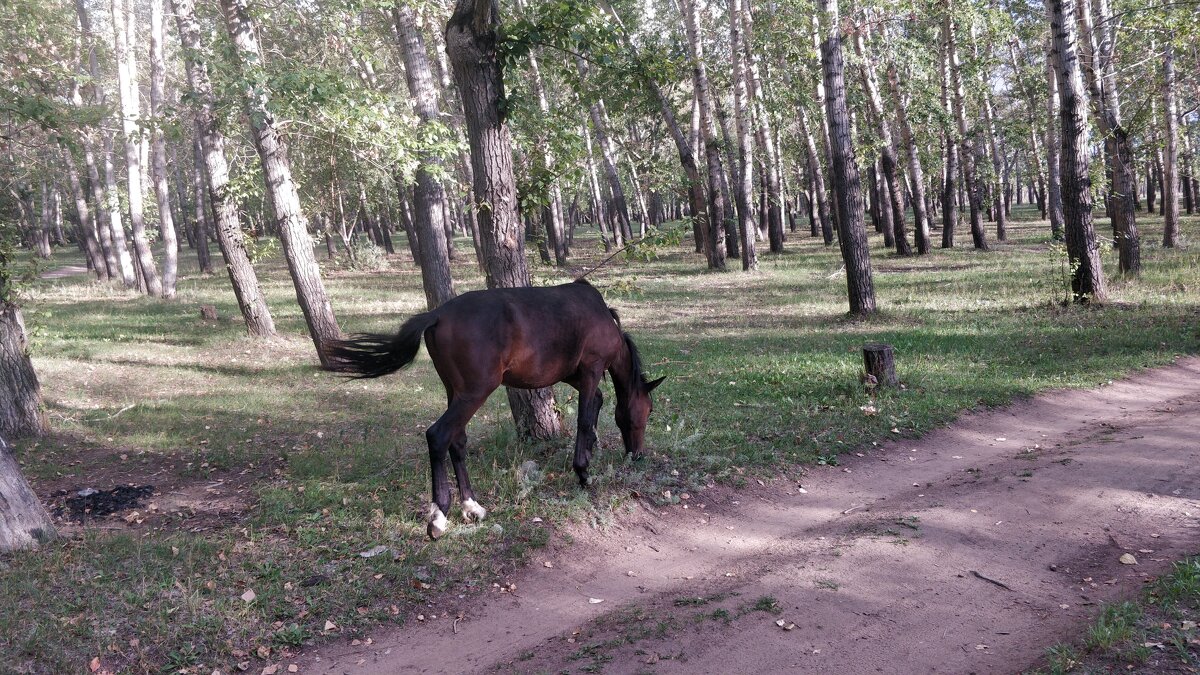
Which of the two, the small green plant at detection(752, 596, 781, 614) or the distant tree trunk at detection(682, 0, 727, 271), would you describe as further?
the distant tree trunk at detection(682, 0, 727, 271)

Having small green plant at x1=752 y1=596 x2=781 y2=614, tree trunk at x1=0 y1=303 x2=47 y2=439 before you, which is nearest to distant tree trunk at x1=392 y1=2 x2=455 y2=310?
tree trunk at x1=0 y1=303 x2=47 y2=439

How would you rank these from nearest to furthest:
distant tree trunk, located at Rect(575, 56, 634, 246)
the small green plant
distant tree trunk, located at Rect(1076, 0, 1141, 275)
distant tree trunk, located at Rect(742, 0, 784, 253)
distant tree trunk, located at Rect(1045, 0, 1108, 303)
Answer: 1. the small green plant
2. distant tree trunk, located at Rect(1045, 0, 1108, 303)
3. distant tree trunk, located at Rect(1076, 0, 1141, 275)
4. distant tree trunk, located at Rect(742, 0, 784, 253)
5. distant tree trunk, located at Rect(575, 56, 634, 246)

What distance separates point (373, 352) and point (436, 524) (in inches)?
57.9

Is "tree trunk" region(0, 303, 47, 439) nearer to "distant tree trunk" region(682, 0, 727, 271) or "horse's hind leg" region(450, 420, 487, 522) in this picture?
"horse's hind leg" region(450, 420, 487, 522)

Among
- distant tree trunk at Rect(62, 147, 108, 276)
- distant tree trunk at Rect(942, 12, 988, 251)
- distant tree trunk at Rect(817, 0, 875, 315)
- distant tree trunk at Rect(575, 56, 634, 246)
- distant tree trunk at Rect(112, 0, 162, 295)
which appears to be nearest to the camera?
distant tree trunk at Rect(817, 0, 875, 315)

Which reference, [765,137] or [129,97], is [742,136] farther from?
[129,97]

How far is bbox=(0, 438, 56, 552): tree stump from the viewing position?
19.6 ft

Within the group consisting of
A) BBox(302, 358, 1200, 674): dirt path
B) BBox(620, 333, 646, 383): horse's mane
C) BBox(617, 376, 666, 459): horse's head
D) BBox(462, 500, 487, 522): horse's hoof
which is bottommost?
BBox(302, 358, 1200, 674): dirt path

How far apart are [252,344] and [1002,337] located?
49.3 feet

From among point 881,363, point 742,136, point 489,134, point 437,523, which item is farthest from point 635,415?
point 742,136

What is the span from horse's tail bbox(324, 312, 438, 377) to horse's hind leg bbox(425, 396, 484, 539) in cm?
56

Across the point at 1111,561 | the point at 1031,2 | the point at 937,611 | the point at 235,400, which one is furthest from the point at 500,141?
the point at 1031,2

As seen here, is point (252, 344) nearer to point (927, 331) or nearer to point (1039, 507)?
point (927, 331)

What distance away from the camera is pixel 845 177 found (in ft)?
52.7
